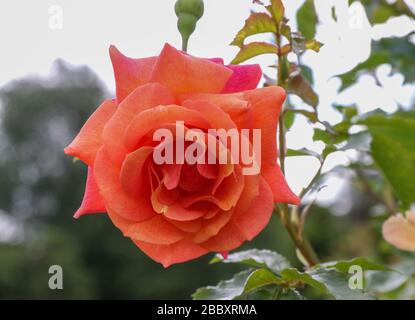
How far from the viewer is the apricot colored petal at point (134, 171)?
18.9 inches

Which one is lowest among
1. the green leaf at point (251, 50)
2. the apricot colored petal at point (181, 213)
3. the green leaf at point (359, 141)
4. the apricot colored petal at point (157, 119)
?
the green leaf at point (359, 141)

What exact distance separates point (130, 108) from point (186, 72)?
5 centimetres

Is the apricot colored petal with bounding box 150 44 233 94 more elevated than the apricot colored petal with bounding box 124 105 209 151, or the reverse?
the apricot colored petal with bounding box 150 44 233 94

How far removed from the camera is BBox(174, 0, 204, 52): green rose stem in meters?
0.59

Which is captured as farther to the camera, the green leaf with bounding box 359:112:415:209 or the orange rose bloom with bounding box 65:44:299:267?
the green leaf with bounding box 359:112:415:209

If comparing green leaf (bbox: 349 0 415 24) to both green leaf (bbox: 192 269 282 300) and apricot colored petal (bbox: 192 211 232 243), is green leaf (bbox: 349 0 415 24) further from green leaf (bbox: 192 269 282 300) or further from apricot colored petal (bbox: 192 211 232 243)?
apricot colored petal (bbox: 192 211 232 243)

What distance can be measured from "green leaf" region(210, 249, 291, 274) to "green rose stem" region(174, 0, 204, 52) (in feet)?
0.89

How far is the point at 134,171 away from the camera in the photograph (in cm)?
48

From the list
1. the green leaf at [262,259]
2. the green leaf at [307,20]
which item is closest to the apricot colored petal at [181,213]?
the green leaf at [262,259]

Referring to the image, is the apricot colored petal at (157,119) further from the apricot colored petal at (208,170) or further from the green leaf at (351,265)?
the green leaf at (351,265)

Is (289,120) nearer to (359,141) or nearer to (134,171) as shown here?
(359,141)

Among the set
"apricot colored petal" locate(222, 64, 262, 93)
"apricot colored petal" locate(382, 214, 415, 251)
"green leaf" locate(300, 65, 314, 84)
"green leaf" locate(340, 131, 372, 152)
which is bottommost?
"apricot colored petal" locate(382, 214, 415, 251)

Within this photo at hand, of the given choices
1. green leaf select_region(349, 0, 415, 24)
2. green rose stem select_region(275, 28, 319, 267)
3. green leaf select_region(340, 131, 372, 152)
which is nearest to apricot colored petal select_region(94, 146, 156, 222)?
green rose stem select_region(275, 28, 319, 267)

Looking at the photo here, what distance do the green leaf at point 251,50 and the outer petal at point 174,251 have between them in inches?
9.0
